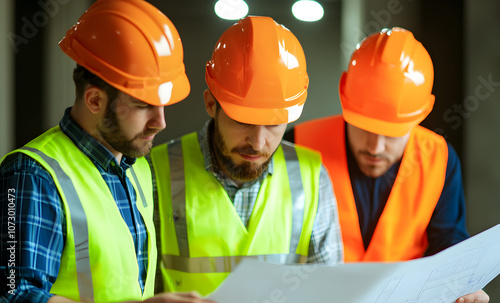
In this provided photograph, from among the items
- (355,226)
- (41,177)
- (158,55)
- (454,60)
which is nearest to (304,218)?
(355,226)

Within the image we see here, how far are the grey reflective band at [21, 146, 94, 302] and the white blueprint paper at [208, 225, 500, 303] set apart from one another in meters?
0.36

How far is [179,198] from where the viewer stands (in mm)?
1662

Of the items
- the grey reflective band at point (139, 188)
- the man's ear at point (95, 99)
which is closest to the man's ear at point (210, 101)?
the grey reflective band at point (139, 188)

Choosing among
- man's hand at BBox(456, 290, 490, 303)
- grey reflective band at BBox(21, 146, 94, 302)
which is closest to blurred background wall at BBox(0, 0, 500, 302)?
grey reflective band at BBox(21, 146, 94, 302)

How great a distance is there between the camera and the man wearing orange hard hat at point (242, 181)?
1572 millimetres

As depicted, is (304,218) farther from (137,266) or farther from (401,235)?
(137,266)

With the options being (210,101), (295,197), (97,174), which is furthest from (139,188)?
(295,197)

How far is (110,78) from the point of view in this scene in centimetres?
127

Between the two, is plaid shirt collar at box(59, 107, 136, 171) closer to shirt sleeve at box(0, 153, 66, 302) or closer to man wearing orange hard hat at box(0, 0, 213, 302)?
man wearing orange hard hat at box(0, 0, 213, 302)

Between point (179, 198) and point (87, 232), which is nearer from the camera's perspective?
point (87, 232)

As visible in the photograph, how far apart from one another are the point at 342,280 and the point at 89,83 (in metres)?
0.82

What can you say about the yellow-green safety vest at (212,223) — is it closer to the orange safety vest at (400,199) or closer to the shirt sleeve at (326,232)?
the shirt sleeve at (326,232)

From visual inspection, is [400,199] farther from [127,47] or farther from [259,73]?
[127,47]

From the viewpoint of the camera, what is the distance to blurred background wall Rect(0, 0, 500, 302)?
74.5 inches
